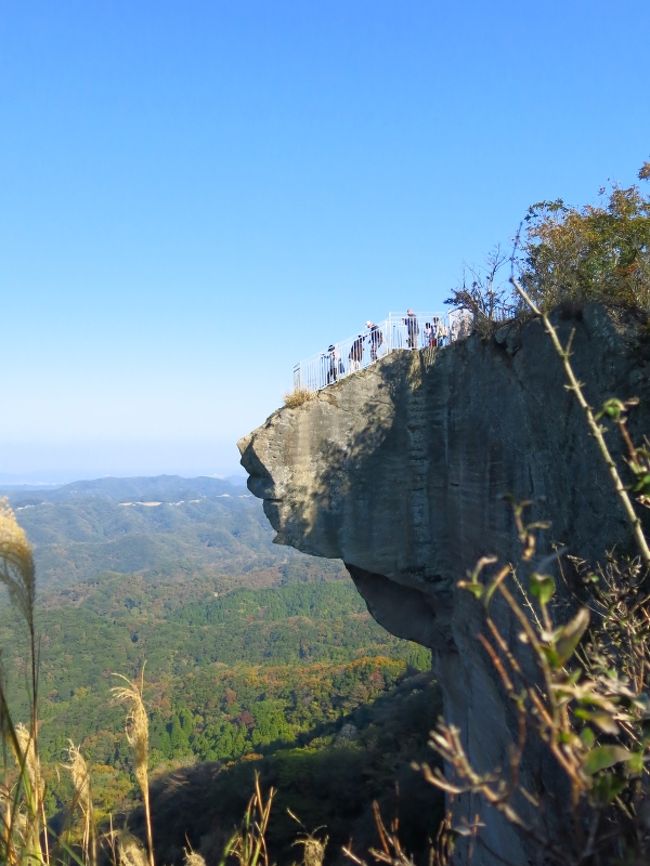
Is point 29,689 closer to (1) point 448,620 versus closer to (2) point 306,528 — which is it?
(2) point 306,528

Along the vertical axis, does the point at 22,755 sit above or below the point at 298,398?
below

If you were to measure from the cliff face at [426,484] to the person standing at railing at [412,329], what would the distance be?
269mm

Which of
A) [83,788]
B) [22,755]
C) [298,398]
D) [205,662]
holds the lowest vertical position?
[205,662]

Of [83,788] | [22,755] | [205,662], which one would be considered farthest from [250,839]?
[205,662]

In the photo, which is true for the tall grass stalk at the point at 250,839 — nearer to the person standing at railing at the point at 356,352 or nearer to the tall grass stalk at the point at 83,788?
the tall grass stalk at the point at 83,788

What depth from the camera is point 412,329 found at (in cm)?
1062

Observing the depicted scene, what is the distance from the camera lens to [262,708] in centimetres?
5059

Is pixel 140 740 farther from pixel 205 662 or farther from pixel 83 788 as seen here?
pixel 205 662

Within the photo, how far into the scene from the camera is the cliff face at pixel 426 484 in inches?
Answer: 332

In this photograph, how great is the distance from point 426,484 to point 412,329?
249cm

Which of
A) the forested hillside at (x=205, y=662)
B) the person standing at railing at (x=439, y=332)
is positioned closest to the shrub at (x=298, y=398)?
the person standing at railing at (x=439, y=332)

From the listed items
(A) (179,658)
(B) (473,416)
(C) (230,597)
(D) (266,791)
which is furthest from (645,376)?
(C) (230,597)

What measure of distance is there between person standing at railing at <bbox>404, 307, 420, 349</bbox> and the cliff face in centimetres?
27

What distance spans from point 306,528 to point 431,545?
2.03m
